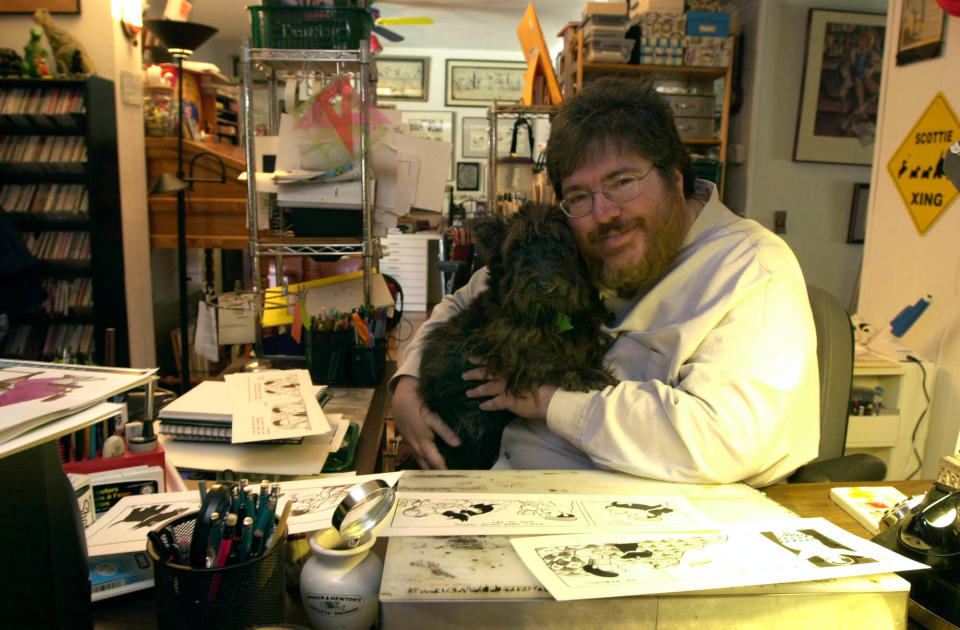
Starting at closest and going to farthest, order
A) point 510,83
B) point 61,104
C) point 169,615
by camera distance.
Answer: point 169,615 → point 61,104 → point 510,83

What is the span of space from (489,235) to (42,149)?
340 centimetres

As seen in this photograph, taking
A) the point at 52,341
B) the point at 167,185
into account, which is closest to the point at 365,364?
the point at 167,185

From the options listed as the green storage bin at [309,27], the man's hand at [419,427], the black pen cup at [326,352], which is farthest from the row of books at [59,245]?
the man's hand at [419,427]

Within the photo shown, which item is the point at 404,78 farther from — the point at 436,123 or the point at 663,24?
the point at 663,24

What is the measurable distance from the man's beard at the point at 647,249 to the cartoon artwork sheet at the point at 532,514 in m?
0.48

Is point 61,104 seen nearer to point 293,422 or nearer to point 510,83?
point 293,422

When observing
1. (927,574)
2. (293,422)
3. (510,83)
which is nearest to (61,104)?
(293,422)

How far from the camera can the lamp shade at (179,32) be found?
2.75 metres

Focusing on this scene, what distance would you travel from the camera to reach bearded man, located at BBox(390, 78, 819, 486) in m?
1.04

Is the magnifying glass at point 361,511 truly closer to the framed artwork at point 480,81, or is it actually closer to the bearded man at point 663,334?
the bearded man at point 663,334

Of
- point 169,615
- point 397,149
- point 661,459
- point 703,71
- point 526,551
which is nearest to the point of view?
point 169,615

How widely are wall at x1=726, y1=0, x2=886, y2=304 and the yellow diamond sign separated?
1605 millimetres

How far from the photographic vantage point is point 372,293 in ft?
7.30

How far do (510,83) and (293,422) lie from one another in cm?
774
